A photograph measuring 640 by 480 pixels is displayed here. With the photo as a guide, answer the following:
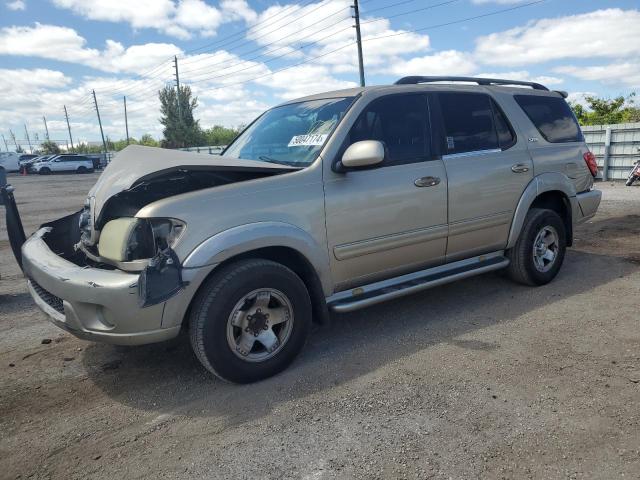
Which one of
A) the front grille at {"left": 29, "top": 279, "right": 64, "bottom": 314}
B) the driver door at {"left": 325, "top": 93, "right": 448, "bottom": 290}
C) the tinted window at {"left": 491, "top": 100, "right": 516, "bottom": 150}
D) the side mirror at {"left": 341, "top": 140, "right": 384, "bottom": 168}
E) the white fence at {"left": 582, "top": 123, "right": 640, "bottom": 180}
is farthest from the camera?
the white fence at {"left": 582, "top": 123, "right": 640, "bottom": 180}

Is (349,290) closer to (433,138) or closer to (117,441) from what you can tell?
(433,138)

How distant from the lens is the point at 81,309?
9.41 ft

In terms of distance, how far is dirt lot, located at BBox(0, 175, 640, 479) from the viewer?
2389 millimetres

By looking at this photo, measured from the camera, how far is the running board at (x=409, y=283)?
3530 mm

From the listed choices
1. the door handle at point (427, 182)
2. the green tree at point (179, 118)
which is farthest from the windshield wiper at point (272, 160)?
the green tree at point (179, 118)

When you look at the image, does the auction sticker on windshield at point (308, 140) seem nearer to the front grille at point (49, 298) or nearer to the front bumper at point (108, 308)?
the front bumper at point (108, 308)

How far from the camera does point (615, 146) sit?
45.2ft

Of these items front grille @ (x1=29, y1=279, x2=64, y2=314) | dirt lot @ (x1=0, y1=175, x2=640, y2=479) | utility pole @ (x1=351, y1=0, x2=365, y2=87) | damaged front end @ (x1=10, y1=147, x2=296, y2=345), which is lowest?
dirt lot @ (x1=0, y1=175, x2=640, y2=479)

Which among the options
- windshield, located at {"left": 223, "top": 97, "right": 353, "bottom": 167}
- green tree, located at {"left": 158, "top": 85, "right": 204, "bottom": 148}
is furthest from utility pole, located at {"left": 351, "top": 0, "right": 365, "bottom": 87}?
green tree, located at {"left": 158, "top": 85, "right": 204, "bottom": 148}

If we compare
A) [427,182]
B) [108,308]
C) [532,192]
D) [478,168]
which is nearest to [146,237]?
[108,308]

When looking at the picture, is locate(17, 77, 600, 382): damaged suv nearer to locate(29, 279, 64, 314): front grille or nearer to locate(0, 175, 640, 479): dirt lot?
locate(29, 279, 64, 314): front grille

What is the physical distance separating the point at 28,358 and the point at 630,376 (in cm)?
420

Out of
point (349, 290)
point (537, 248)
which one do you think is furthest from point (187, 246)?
point (537, 248)

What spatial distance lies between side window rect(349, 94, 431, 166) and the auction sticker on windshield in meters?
0.21
